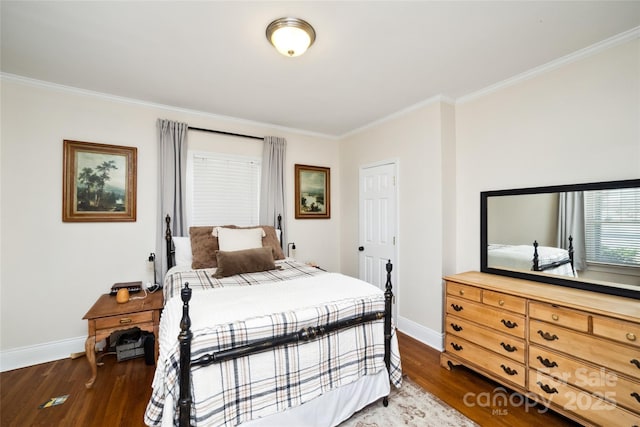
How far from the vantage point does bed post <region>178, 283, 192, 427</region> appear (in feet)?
4.32

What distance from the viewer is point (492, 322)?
2.17m

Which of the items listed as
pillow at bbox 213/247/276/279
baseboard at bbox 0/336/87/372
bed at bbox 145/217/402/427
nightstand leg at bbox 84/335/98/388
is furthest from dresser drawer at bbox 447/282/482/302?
baseboard at bbox 0/336/87/372

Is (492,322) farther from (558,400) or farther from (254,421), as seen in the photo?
(254,421)

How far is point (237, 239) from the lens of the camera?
9.46ft

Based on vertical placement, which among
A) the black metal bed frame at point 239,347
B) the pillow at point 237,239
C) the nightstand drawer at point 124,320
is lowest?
the nightstand drawer at point 124,320

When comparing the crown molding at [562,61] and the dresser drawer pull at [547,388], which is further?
the crown molding at [562,61]

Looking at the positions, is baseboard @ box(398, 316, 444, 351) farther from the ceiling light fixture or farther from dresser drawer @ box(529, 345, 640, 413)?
the ceiling light fixture

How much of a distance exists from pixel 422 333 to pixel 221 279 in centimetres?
235

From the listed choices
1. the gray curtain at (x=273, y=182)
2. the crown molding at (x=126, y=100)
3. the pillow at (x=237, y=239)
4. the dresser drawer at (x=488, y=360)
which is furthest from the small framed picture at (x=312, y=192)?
the dresser drawer at (x=488, y=360)

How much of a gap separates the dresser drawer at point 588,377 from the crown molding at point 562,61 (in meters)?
2.31

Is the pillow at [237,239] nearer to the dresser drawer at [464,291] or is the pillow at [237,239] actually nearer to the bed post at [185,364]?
the bed post at [185,364]

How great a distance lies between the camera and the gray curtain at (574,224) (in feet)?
6.95

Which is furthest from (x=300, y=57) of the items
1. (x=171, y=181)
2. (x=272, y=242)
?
(x=171, y=181)

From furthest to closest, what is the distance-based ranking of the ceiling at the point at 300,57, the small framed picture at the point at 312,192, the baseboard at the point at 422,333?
the small framed picture at the point at 312,192, the baseboard at the point at 422,333, the ceiling at the point at 300,57
